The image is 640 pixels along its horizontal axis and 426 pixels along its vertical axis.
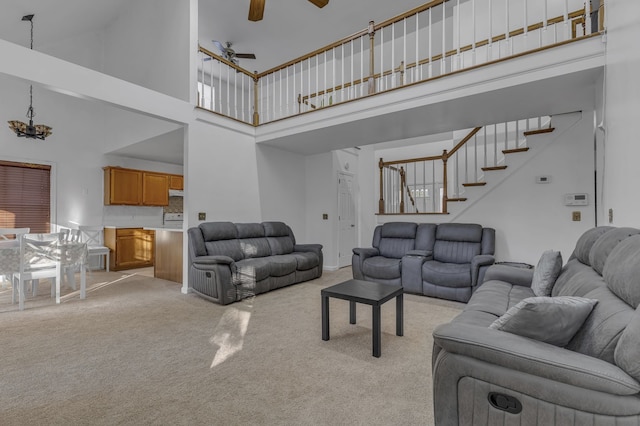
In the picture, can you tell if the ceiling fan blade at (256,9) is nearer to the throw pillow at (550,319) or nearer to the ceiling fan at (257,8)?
the ceiling fan at (257,8)

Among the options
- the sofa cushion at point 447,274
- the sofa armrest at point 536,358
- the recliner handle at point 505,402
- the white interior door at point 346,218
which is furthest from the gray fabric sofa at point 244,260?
the recliner handle at point 505,402

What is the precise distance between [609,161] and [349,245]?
4707 mm

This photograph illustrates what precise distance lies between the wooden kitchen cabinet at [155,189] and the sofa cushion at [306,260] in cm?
388

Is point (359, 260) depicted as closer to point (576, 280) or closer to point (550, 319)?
point (576, 280)

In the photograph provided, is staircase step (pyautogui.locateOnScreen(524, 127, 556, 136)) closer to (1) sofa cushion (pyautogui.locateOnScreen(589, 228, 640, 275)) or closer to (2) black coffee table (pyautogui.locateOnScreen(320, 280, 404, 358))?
(1) sofa cushion (pyautogui.locateOnScreen(589, 228, 640, 275))

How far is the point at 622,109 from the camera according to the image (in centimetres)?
233

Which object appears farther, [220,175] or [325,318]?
[220,175]

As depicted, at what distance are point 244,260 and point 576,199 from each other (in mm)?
4620

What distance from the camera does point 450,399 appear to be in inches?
51.2

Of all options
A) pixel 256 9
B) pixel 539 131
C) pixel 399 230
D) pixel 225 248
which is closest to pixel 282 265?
pixel 225 248

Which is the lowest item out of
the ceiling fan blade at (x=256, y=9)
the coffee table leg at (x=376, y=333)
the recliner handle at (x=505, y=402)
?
the coffee table leg at (x=376, y=333)

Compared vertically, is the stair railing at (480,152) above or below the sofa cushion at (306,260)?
above

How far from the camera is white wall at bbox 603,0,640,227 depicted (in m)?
2.05

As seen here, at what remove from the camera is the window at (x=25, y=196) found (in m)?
5.32
